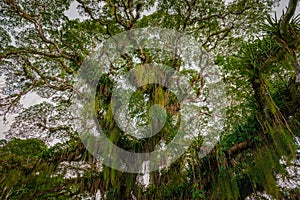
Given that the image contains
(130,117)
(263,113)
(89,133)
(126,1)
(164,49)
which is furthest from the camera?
(164,49)

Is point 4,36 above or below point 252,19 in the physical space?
below

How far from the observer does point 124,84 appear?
4496 mm

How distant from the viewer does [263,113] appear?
82.3 inches

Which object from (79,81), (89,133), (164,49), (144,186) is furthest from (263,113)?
(79,81)

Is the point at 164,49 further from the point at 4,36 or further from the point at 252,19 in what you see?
the point at 4,36

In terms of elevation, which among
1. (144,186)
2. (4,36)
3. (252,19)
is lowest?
(144,186)

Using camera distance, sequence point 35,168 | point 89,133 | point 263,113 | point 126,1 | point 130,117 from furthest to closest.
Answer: point 126,1
point 130,117
point 89,133
point 35,168
point 263,113

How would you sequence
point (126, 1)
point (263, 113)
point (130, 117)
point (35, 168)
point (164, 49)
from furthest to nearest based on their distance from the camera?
point (164, 49) → point (126, 1) → point (130, 117) → point (35, 168) → point (263, 113)

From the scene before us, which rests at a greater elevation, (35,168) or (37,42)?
(37,42)

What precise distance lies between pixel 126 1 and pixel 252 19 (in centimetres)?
314

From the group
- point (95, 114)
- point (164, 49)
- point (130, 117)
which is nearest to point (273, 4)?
point (164, 49)

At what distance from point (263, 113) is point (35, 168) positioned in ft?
11.6

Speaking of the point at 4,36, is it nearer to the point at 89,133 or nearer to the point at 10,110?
the point at 10,110

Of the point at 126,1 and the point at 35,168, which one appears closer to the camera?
the point at 35,168
